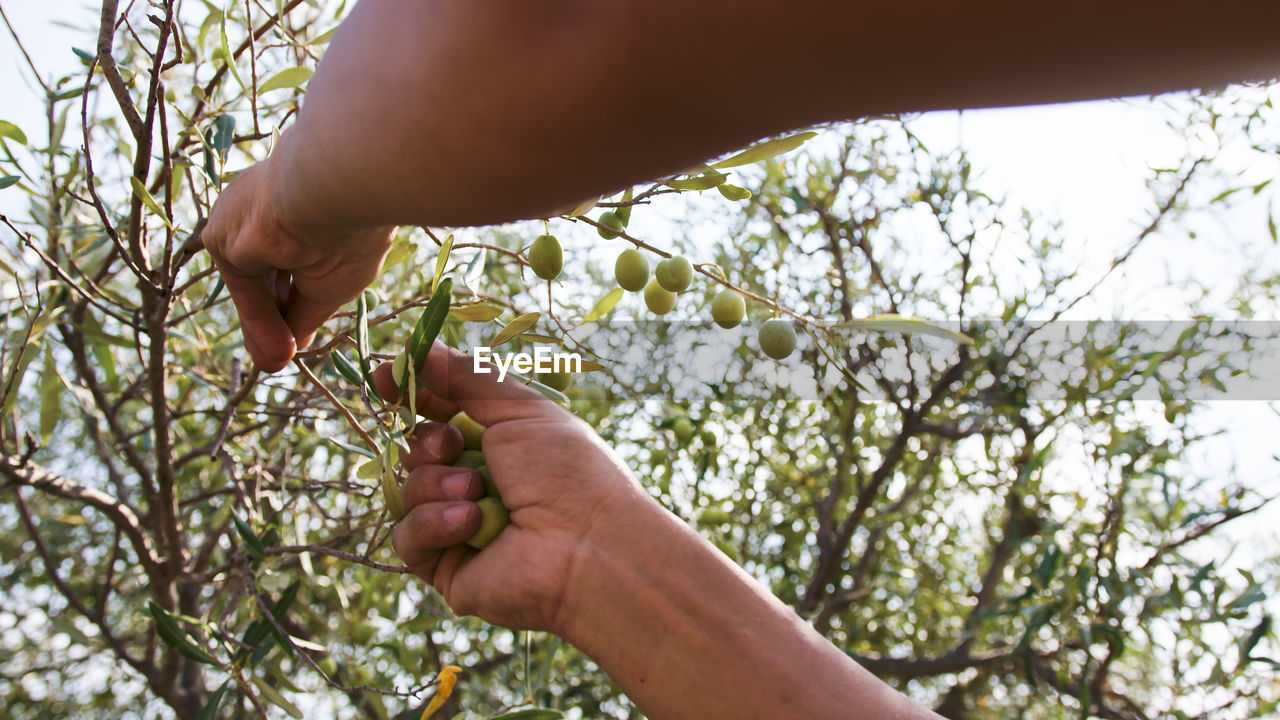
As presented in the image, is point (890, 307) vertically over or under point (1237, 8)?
over

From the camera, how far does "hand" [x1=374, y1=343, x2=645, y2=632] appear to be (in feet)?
3.09

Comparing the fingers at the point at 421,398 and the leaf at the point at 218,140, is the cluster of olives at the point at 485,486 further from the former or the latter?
the leaf at the point at 218,140

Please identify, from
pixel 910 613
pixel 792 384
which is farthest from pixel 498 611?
pixel 910 613

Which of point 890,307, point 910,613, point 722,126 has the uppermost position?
point 890,307

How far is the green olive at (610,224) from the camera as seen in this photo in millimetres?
1076

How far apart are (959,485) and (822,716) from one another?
253 centimetres

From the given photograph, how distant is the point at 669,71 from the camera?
478 millimetres

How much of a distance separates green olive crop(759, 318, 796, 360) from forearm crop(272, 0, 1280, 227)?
2.03 ft

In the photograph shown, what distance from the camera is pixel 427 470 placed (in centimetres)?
97

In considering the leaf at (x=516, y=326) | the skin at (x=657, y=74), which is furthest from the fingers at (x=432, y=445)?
the skin at (x=657, y=74)

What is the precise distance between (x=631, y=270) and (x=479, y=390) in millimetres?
315

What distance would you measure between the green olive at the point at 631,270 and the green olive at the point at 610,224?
8cm

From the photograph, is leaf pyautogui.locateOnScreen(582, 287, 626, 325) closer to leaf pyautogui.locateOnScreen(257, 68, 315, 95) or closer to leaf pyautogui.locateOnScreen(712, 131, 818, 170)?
leaf pyautogui.locateOnScreen(712, 131, 818, 170)

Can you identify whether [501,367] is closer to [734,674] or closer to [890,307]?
[734,674]
